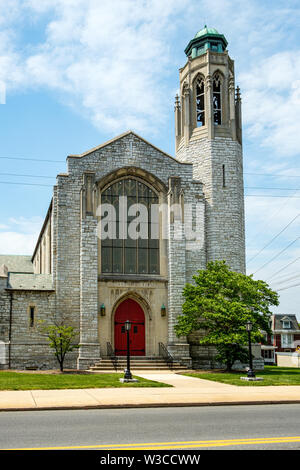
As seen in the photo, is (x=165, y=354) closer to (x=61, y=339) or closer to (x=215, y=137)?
(x=61, y=339)

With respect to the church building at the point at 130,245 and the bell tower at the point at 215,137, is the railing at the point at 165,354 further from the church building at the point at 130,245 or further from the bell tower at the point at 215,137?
the bell tower at the point at 215,137

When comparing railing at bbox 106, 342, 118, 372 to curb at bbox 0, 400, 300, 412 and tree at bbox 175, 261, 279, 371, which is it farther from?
curb at bbox 0, 400, 300, 412

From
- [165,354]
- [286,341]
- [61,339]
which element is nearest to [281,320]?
[286,341]

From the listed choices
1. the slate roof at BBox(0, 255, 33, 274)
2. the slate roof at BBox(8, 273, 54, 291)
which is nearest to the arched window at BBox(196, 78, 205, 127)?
the slate roof at BBox(8, 273, 54, 291)

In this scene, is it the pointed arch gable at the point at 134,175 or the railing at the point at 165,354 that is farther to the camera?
the pointed arch gable at the point at 134,175

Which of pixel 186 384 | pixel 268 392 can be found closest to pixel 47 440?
pixel 268 392

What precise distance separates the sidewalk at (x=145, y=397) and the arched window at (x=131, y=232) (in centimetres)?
1227

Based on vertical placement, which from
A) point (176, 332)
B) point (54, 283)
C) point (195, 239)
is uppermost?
point (195, 239)

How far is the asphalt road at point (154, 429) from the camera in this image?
8897 millimetres

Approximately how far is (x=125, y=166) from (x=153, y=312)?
8395 millimetres

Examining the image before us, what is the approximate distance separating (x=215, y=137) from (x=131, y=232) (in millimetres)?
8066

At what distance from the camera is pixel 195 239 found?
3175cm

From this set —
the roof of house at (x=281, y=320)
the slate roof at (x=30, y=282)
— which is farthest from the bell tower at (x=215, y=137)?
the roof of house at (x=281, y=320)
